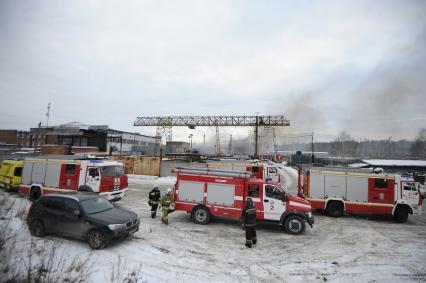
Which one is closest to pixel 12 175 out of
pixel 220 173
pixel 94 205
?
pixel 94 205

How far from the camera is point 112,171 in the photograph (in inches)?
557

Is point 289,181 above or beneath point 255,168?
beneath

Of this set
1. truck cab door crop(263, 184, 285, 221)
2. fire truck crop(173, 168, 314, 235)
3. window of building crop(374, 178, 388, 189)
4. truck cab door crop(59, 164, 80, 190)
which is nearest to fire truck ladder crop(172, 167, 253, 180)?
fire truck crop(173, 168, 314, 235)

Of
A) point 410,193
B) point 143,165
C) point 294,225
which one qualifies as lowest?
point 294,225

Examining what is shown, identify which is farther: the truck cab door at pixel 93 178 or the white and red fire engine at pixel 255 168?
the white and red fire engine at pixel 255 168

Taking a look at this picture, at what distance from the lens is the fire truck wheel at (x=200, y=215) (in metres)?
11.7

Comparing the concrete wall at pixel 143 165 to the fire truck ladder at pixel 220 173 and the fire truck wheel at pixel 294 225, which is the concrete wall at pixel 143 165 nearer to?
the fire truck ladder at pixel 220 173

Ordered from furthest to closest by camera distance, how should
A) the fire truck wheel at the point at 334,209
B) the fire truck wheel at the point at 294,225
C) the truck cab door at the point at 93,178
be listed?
the fire truck wheel at the point at 334,209 < the truck cab door at the point at 93,178 < the fire truck wheel at the point at 294,225

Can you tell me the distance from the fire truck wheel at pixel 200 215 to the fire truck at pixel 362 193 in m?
6.72

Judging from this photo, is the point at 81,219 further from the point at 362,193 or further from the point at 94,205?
the point at 362,193

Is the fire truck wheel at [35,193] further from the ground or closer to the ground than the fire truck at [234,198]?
closer to the ground

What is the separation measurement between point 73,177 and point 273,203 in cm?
1100

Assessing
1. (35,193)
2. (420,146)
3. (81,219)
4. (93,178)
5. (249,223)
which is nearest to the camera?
(81,219)

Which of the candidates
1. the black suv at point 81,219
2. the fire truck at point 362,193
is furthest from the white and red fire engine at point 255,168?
the black suv at point 81,219
